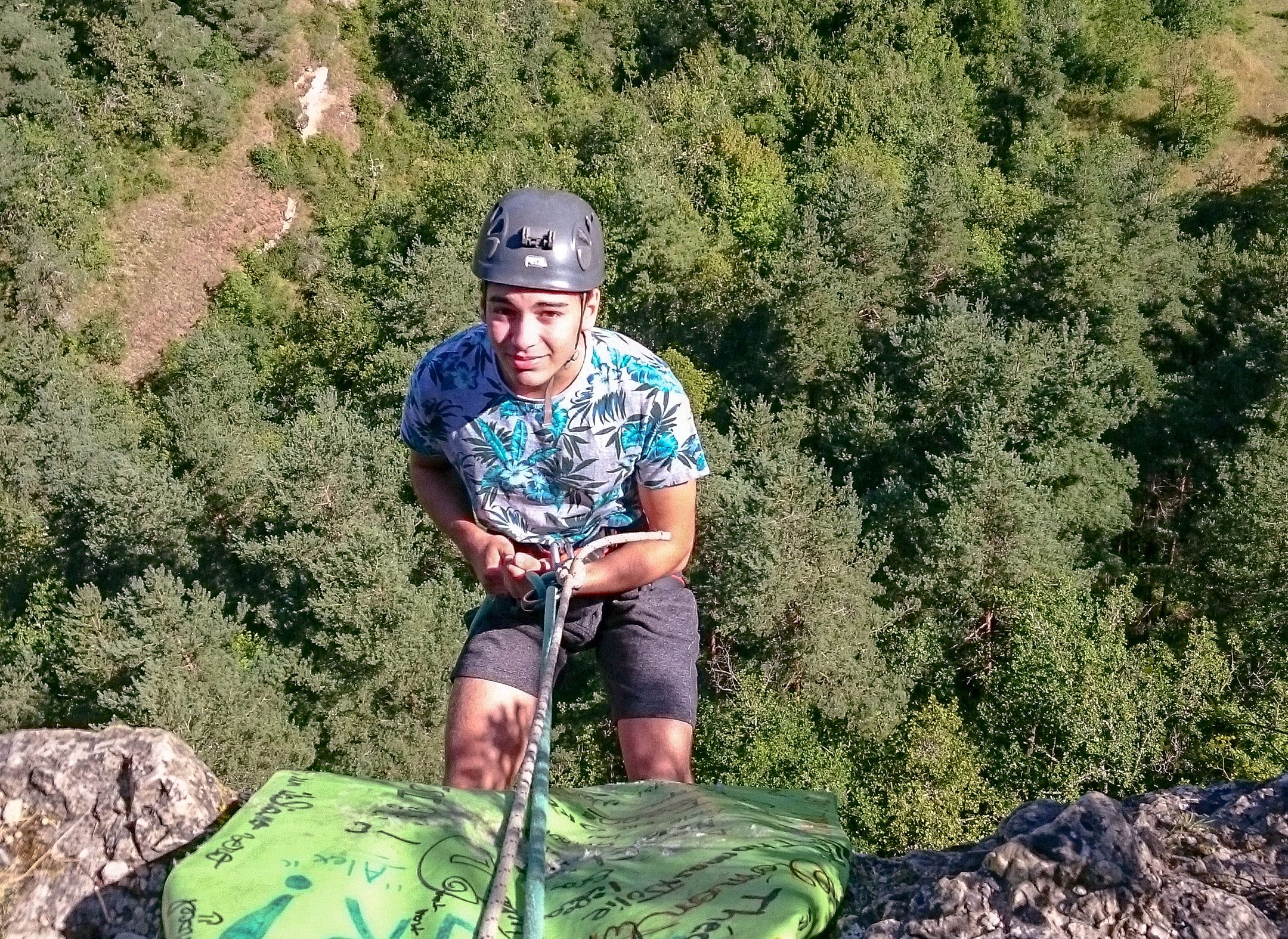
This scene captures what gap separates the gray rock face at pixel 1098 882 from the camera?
221cm

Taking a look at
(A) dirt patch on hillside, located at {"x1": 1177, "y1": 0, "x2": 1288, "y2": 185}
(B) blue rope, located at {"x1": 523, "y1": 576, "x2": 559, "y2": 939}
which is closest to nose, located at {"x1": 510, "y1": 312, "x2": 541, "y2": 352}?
(B) blue rope, located at {"x1": 523, "y1": 576, "x2": 559, "y2": 939}

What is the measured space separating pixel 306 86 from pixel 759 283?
17.8 m

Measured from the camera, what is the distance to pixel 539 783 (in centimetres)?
268

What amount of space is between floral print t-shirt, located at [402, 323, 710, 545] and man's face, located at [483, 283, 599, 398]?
17 centimetres

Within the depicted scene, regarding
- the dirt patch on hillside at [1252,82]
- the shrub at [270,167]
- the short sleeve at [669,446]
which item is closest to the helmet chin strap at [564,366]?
the short sleeve at [669,446]

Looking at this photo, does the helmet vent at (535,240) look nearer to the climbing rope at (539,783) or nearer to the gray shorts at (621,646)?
the climbing rope at (539,783)

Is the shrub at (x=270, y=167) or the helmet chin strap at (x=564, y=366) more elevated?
the shrub at (x=270, y=167)

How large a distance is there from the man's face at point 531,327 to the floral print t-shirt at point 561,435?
172 mm

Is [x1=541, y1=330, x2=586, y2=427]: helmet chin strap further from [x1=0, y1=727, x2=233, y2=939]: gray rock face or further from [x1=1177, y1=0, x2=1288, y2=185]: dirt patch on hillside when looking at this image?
[x1=1177, y1=0, x2=1288, y2=185]: dirt patch on hillside

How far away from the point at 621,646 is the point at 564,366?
1.17 metres

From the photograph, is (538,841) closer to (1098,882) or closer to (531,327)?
(1098,882)

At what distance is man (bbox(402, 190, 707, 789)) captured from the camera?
3.16 metres

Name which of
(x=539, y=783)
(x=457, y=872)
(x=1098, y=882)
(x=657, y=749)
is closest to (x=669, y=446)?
(x=657, y=749)

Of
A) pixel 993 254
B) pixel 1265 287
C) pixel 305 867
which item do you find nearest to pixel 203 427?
pixel 993 254
